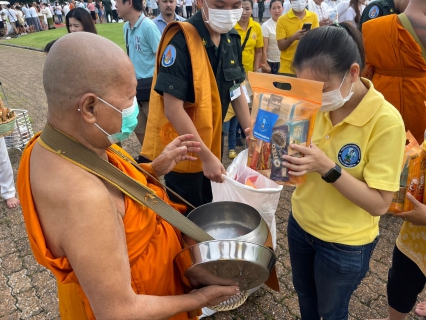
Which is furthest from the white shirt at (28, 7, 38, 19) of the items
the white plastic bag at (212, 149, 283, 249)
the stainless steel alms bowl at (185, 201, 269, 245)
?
the stainless steel alms bowl at (185, 201, 269, 245)

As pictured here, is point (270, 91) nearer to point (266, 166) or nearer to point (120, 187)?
point (266, 166)

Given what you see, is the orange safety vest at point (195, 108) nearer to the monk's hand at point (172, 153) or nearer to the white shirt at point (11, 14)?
the monk's hand at point (172, 153)

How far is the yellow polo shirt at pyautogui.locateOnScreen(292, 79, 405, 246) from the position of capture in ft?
4.64

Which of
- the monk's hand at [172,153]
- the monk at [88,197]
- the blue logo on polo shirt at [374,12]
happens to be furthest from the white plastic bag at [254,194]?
the blue logo on polo shirt at [374,12]

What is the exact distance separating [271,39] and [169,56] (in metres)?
4.25

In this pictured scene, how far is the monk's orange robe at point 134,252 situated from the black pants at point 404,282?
4.46 feet

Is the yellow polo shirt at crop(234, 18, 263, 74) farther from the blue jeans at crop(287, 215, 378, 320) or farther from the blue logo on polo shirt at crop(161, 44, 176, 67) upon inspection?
the blue jeans at crop(287, 215, 378, 320)

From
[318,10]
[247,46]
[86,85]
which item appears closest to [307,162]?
[86,85]

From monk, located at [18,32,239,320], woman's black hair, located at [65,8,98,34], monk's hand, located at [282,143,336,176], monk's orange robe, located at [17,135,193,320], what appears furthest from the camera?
woman's black hair, located at [65,8,98,34]

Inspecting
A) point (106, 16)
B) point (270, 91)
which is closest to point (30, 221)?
point (270, 91)

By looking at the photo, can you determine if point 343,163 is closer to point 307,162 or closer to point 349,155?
point 349,155

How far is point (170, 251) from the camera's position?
4.77 ft

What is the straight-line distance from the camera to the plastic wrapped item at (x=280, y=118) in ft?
4.51

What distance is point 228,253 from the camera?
122cm
